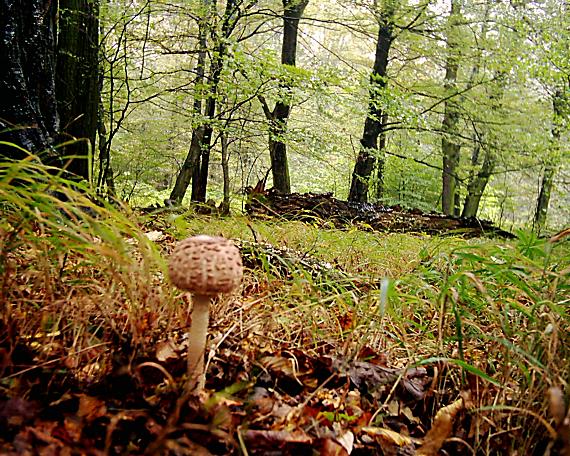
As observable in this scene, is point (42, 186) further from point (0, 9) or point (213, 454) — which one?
point (0, 9)

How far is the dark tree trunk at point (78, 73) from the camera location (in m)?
4.09

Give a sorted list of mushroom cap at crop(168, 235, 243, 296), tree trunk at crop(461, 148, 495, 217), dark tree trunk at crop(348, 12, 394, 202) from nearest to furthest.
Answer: mushroom cap at crop(168, 235, 243, 296)
dark tree trunk at crop(348, 12, 394, 202)
tree trunk at crop(461, 148, 495, 217)

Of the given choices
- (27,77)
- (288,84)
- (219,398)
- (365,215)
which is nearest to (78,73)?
(27,77)

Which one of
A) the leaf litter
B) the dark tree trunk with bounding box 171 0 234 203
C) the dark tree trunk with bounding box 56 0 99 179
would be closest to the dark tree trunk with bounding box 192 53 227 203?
the dark tree trunk with bounding box 171 0 234 203

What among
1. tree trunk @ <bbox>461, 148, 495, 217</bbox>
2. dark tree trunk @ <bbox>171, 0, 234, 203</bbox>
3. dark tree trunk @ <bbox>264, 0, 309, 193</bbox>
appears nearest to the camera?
dark tree trunk @ <bbox>171, 0, 234, 203</bbox>

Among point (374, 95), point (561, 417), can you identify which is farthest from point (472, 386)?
point (374, 95)

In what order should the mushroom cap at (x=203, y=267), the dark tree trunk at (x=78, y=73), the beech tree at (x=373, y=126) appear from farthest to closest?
the beech tree at (x=373, y=126) → the dark tree trunk at (x=78, y=73) → the mushroom cap at (x=203, y=267)

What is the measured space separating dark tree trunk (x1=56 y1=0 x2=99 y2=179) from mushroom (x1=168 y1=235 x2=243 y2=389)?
3.42 metres

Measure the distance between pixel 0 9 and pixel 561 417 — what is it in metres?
3.00

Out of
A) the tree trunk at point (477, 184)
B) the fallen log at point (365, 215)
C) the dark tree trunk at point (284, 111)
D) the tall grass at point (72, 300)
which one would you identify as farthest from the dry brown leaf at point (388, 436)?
the tree trunk at point (477, 184)

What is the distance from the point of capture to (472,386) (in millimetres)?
1280

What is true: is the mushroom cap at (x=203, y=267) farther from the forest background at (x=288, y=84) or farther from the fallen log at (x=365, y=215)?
the fallen log at (x=365, y=215)

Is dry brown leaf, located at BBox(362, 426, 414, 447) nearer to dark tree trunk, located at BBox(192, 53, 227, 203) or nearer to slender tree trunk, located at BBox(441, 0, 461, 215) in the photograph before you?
dark tree trunk, located at BBox(192, 53, 227, 203)

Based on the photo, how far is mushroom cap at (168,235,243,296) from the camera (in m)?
0.97
